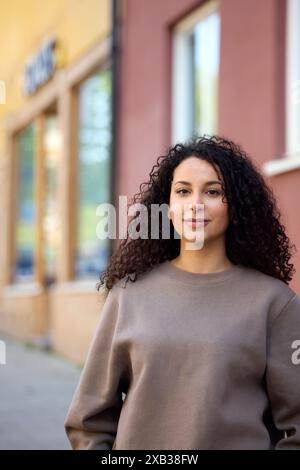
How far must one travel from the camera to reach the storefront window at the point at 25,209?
522 inches

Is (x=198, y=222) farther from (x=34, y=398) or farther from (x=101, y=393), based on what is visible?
(x=34, y=398)

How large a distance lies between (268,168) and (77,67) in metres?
5.32

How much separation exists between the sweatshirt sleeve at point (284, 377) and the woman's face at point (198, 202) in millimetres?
324

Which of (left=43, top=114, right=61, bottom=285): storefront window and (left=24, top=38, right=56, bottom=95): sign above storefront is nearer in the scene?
(left=24, top=38, right=56, bottom=95): sign above storefront

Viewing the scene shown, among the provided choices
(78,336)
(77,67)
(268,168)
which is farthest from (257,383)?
(77,67)

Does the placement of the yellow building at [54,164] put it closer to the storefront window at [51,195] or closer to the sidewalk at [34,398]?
the storefront window at [51,195]

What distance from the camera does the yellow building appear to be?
10188 millimetres

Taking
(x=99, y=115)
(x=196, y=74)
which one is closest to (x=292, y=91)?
(x=196, y=74)

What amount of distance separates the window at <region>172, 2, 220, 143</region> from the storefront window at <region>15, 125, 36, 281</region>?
5.42 m

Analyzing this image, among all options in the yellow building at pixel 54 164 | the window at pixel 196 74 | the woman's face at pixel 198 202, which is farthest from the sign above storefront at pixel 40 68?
the woman's face at pixel 198 202

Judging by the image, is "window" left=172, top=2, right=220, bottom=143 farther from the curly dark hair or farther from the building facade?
the curly dark hair

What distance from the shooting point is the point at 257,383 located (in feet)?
7.82

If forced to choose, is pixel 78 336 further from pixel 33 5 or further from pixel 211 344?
pixel 211 344

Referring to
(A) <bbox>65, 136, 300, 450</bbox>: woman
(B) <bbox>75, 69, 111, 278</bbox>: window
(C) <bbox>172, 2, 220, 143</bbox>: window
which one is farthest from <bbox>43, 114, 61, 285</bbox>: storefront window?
(A) <bbox>65, 136, 300, 450</bbox>: woman
